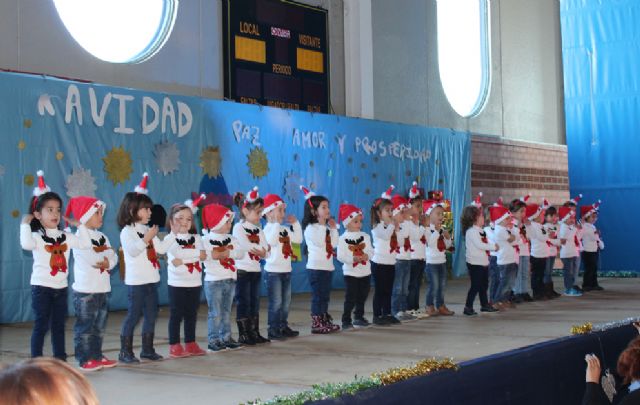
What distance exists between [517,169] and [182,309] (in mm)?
12033

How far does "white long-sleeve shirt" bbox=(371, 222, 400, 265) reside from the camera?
888 cm

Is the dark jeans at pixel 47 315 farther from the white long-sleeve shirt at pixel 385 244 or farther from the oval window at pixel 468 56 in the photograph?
the oval window at pixel 468 56

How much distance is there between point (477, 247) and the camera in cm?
970

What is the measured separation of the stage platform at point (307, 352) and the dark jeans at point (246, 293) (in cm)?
37

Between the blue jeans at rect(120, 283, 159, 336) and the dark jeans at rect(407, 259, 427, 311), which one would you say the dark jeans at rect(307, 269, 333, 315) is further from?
the blue jeans at rect(120, 283, 159, 336)

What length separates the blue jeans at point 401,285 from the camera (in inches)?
365

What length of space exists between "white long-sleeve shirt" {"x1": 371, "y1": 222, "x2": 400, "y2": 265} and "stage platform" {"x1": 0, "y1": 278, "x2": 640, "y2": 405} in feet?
2.38

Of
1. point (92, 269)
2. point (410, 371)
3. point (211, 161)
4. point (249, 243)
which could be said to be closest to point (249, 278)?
point (249, 243)

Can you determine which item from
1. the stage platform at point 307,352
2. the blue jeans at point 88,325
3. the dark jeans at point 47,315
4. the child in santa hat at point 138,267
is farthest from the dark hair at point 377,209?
the dark jeans at point 47,315

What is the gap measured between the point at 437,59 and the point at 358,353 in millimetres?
10279

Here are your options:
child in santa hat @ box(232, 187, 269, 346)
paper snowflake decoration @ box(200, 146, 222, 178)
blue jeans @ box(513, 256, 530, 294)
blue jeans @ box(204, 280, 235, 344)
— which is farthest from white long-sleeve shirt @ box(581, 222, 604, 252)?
blue jeans @ box(204, 280, 235, 344)

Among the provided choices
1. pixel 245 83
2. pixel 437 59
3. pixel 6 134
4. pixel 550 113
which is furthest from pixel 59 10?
pixel 550 113

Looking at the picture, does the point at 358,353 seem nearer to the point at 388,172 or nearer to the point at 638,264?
the point at 388,172

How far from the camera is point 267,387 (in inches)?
215
